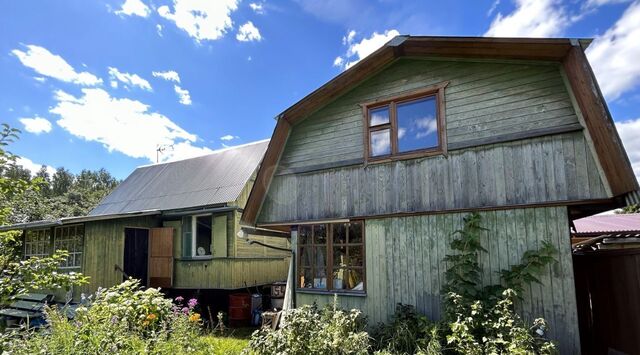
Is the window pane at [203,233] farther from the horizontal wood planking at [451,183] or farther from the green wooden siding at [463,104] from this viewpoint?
the green wooden siding at [463,104]

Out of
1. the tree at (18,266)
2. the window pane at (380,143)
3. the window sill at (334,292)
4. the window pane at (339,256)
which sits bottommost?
the window sill at (334,292)

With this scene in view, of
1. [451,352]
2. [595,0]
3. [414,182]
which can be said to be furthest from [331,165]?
[595,0]

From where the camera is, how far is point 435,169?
20.5 ft

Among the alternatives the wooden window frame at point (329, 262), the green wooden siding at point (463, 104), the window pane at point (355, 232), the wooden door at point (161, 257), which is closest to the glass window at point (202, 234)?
the wooden door at point (161, 257)

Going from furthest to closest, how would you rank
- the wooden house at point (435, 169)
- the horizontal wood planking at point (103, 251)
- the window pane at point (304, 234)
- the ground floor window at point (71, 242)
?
the ground floor window at point (71, 242) → the horizontal wood planking at point (103, 251) → the window pane at point (304, 234) → the wooden house at point (435, 169)

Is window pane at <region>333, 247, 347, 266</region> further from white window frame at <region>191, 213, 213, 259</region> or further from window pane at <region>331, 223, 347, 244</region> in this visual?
white window frame at <region>191, 213, 213, 259</region>

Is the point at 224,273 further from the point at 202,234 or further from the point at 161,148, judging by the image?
the point at 161,148

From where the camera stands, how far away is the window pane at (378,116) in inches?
275

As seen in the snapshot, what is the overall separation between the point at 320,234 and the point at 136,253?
8.13 metres

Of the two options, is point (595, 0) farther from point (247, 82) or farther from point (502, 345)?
point (247, 82)

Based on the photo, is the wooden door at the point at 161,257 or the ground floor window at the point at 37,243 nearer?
the wooden door at the point at 161,257

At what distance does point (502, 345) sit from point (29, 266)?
18.2 ft

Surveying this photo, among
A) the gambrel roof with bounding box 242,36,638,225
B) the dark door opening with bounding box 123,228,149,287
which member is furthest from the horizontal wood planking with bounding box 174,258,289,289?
the gambrel roof with bounding box 242,36,638,225

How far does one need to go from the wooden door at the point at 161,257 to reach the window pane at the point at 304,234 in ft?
21.7
